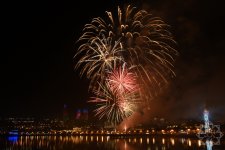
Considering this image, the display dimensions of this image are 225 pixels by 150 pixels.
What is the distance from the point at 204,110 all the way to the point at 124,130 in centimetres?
3228

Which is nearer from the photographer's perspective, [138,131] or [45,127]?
[138,131]

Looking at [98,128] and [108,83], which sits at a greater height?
[108,83]

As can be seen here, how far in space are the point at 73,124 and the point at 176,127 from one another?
50747mm

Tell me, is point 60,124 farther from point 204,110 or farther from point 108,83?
point 108,83

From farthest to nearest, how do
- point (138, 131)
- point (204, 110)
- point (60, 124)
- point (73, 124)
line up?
point (60, 124)
point (73, 124)
point (138, 131)
point (204, 110)

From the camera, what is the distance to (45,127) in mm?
182375

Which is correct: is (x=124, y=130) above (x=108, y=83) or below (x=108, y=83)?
below

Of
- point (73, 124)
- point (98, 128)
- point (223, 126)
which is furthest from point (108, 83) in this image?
point (73, 124)

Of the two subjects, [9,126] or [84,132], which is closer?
[84,132]

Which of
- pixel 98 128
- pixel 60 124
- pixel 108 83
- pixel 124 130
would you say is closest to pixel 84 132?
pixel 98 128

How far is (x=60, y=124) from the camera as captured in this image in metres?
172

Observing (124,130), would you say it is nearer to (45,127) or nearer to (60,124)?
(60,124)

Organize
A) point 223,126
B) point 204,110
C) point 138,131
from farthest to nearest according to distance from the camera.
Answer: point 138,131 → point 223,126 → point 204,110

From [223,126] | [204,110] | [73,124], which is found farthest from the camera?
[73,124]
